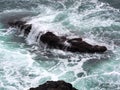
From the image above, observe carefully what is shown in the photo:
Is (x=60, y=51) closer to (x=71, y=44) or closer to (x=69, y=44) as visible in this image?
(x=69, y=44)

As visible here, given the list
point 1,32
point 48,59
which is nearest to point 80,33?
point 48,59

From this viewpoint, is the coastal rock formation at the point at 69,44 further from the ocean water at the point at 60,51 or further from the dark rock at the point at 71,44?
the ocean water at the point at 60,51

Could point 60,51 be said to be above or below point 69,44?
below

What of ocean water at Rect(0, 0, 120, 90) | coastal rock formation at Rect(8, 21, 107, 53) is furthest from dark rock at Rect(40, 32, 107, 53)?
ocean water at Rect(0, 0, 120, 90)

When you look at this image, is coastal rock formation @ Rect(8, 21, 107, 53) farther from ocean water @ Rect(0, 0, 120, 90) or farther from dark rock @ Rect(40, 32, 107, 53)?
ocean water @ Rect(0, 0, 120, 90)

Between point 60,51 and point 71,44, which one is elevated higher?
point 71,44

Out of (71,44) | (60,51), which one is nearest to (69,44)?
(71,44)

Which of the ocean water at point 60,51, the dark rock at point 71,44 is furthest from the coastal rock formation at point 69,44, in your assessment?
the ocean water at point 60,51

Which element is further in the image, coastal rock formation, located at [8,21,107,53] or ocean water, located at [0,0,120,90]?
coastal rock formation, located at [8,21,107,53]
